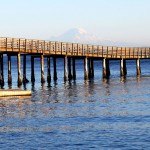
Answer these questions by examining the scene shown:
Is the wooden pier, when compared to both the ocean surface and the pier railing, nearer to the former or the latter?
the pier railing

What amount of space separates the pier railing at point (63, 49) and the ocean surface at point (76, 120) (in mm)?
8615

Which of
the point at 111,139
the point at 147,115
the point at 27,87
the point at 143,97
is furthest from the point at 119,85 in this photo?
the point at 111,139

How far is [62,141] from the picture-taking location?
31.8m

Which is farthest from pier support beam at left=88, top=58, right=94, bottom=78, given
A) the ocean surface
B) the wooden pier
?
the ocean surface

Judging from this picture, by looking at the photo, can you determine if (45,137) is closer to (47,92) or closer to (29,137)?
(29,137)

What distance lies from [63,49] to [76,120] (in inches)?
1465

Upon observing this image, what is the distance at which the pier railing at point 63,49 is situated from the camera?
6506cm

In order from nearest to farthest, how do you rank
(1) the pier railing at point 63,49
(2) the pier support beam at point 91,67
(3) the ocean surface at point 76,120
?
(3) the ocean surface at point 76,120
(1) the pier railing at point 63,49
(2) the pier support beam at point 91,67

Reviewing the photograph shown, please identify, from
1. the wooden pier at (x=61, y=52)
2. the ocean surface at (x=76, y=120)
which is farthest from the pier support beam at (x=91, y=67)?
the ocean surface at (x=76, y=120)

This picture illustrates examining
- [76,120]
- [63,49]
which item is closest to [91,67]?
[63,49]

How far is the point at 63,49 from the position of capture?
75438mm

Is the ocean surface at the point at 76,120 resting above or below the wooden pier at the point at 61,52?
below

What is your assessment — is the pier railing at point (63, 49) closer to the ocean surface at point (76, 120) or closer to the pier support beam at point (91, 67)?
the pier support beam at point (91, 67)

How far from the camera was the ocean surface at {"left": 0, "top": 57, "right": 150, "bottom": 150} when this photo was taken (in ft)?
103
